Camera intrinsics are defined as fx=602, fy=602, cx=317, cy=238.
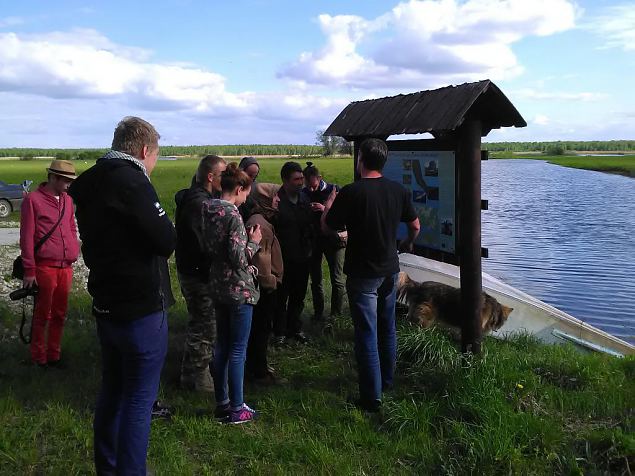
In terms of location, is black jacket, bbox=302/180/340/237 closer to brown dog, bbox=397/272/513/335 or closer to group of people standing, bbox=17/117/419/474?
group of people standing, bbox=17/117/419/474

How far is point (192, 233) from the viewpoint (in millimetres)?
4410

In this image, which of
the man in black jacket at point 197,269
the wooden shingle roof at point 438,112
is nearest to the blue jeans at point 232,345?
the man in black jacket at point 197,269

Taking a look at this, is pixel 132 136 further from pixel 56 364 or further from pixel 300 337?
pixel 300 337

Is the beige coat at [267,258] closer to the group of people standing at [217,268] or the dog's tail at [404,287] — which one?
the group of people standing at [217,268]

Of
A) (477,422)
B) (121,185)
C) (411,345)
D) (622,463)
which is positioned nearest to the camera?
(121,185)

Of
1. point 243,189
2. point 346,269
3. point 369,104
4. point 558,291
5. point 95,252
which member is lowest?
point 558,291

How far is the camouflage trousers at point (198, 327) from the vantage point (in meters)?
4.59

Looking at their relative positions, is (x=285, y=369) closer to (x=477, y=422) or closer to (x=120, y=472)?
(x=477, y=422)

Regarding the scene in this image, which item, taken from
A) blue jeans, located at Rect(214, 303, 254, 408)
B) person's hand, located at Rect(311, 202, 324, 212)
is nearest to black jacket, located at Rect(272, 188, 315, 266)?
person's hand, located at Rect(311, 202, 324, 212)

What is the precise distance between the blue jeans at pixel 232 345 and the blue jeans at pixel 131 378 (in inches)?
38.2

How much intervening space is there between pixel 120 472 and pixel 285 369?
2.40m

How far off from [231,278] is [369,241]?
100cm

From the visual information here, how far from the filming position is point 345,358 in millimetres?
5551

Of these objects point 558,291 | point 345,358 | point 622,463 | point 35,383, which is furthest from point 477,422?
point 558,291
